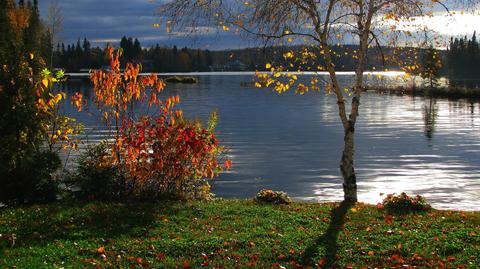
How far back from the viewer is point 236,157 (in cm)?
2861

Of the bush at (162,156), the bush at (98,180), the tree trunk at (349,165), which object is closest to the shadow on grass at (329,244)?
the tree trunk at (349,165)

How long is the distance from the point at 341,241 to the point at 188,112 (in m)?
45.2

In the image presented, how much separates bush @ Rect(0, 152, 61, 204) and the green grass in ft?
3.61

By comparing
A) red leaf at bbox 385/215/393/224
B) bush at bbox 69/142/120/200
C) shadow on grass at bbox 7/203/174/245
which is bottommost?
red leaf at bbox 385/215/393/224

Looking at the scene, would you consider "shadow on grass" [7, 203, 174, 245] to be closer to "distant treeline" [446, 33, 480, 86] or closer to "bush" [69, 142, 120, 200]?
"bush" [69, 142, 120, 200]

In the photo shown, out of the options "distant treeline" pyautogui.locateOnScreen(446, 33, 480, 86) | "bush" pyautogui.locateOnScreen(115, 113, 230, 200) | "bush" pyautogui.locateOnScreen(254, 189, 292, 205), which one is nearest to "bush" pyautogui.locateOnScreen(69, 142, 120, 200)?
"bush" pyautogui.locateOnScreen(115, 113, 230, 200)

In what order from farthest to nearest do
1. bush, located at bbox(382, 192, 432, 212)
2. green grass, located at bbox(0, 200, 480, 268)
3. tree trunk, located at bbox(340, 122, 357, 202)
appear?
1. tree trunk, located at bbox(340, 122, 357, 202)
2. bush, located at bbox(382, 192, 432, 212)
3. green grass, located at bbox(0, 200, 480, 268)

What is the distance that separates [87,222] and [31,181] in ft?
10.9

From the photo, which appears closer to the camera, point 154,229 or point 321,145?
point 154,229

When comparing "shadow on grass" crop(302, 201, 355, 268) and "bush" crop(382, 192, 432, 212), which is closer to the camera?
"shadow on grass" crop(302, 201, 355, 268)

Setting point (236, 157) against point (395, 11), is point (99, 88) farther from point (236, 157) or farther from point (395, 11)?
point (236, 157)

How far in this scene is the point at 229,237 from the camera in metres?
10.3

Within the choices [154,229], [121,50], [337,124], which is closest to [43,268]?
[154,229]

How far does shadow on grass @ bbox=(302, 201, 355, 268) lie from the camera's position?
9039 millimetres
